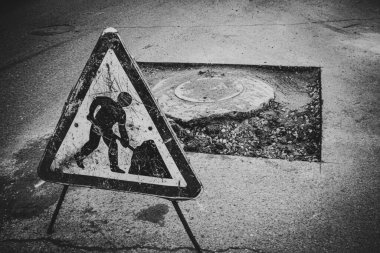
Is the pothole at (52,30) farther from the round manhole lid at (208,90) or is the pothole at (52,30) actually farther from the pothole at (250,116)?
the round manhole lid at (208,90)

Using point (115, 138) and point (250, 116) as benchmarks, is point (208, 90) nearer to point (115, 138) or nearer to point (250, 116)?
point (250, 116)

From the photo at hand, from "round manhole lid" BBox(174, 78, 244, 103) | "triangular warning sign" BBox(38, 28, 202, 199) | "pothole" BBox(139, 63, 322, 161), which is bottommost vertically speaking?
"pothole" BBox(139, 63, 322, 161)

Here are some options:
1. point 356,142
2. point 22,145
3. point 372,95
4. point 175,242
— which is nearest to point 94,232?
point 175,242

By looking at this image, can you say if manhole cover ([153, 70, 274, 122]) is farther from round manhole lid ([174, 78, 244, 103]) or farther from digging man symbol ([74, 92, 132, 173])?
digging man symbol ([74, 92, 132, 173])

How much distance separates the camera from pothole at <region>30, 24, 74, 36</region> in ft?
22.3

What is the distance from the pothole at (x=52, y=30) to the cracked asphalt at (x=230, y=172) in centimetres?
66

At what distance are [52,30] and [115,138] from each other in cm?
668

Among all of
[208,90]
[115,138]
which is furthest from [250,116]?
[115,138]

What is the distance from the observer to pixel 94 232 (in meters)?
2.14

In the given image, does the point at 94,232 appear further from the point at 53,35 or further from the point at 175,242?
the point at 53,35

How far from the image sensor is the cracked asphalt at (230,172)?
2043mm

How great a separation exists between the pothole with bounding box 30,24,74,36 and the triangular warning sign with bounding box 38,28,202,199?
622cm

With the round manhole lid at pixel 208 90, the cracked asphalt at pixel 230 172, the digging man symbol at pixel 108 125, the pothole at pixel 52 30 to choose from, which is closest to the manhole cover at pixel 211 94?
the round manhole lid at pixel 208 90


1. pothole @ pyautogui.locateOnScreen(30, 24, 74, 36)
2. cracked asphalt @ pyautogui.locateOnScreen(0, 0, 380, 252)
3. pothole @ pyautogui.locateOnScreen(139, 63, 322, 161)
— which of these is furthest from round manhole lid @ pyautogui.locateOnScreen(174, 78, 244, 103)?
pothole @ pyautogui.locateOnScreen(30, 24, 74, 36)
